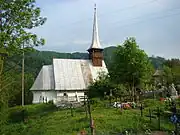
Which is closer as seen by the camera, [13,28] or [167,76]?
[13,28]

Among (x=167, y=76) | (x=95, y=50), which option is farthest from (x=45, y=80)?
(x=167, y=76)

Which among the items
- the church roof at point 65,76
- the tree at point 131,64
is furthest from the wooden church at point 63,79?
the tree at point 131,64

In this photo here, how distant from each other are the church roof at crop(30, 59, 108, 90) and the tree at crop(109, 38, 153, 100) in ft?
36.3

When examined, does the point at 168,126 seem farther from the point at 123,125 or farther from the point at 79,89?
the point at 79,89

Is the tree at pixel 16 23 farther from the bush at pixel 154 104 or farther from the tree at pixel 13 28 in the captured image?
the bush at pixel 154 104

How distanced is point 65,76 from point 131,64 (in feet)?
48.2

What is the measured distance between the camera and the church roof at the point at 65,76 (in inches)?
1699

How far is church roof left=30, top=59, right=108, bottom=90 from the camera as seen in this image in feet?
142

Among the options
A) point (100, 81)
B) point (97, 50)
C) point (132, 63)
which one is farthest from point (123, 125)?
point (97, 50)

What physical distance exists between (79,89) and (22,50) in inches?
1280

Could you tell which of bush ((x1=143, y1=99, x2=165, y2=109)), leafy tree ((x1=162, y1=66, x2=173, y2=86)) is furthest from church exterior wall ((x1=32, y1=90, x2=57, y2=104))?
leafy tree ((x1=162, y1=66, x2=173, y2=86))

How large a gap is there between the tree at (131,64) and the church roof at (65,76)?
36.3 feet

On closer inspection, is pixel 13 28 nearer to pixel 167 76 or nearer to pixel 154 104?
pixel 154 104

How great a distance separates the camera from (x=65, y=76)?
43812 mm
